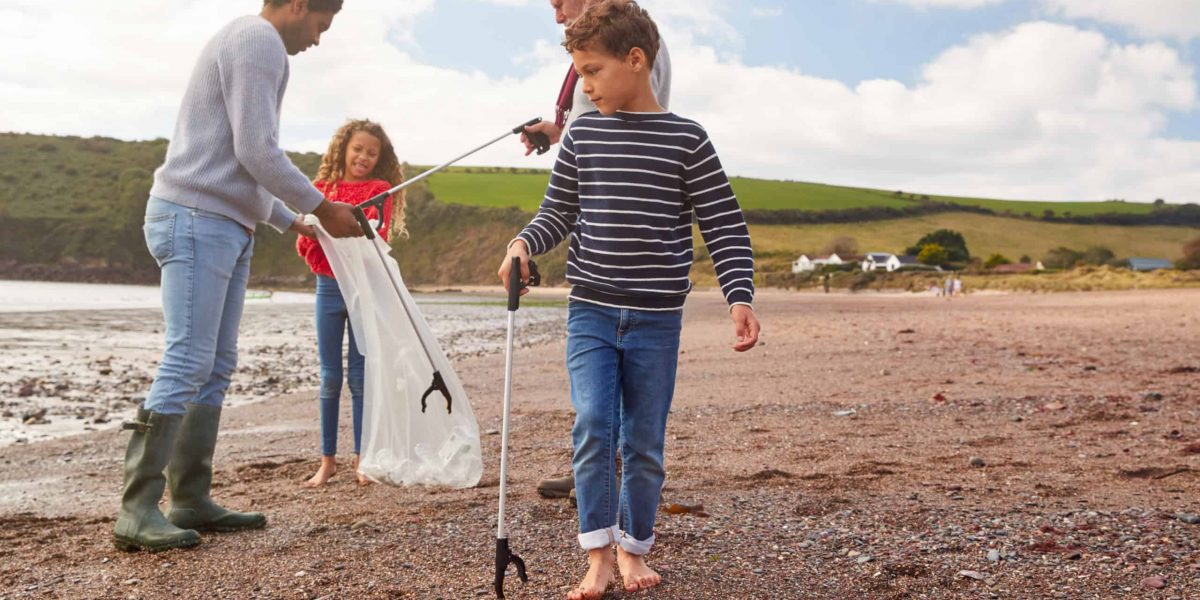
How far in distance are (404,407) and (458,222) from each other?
74.0 meters

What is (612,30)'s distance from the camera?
277cm

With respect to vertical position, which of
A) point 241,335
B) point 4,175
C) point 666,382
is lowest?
point 241,335

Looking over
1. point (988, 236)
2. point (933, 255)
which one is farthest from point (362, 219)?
point (988, 236)

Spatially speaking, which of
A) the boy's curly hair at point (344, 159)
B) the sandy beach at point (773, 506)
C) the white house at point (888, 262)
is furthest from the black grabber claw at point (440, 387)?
the white house at point (888, 262)

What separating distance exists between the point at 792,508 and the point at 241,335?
16.1 m

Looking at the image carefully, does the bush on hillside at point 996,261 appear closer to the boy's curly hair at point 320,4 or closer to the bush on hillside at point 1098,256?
the bush on hillside at point 1098,256

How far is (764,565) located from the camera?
3096 millimetres

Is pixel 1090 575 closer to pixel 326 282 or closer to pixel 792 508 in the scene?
pixel 792 508

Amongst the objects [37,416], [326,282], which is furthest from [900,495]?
[37,416]

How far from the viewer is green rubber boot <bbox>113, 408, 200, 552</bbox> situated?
345 centimetres

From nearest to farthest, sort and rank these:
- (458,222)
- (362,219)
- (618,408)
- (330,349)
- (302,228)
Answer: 1. (618,408)
2. (362,219)
3. (302,228)
4. (330,349)
5. (458,222)

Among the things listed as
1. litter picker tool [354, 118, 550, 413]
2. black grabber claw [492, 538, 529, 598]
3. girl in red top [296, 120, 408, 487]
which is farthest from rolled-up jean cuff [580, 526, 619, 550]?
girl in red top [296, 120, 408, 487]

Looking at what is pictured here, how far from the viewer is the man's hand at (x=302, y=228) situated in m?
4.34

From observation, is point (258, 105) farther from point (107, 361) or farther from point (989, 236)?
point (989, 236)
